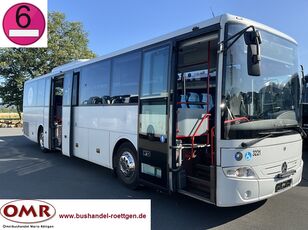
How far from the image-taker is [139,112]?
248 inches

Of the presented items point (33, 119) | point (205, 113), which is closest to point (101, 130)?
point (205, 113)

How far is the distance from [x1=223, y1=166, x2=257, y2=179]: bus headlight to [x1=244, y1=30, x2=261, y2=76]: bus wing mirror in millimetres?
1360

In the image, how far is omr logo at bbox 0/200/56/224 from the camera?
4.02 metres

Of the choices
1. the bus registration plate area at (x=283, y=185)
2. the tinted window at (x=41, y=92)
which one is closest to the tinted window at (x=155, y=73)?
the bus registration plate area at (x=283, y=185)

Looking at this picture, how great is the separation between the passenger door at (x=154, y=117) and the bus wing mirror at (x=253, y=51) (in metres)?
1.55

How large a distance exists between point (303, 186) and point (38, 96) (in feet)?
32.4

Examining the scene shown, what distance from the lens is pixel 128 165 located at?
6.75 m

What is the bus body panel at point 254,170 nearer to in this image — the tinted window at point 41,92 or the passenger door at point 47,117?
the passenger door at point 47,117

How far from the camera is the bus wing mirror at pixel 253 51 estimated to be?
436 centimetres

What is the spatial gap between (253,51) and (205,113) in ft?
6.12

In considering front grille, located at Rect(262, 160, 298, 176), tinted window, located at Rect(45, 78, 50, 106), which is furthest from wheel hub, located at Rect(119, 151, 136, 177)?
tinted window, located at Rect(45, 78, 50, 106)

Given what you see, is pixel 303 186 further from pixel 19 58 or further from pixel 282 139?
pixel 19 58

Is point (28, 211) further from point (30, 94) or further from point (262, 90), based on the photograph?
point (30, 94)

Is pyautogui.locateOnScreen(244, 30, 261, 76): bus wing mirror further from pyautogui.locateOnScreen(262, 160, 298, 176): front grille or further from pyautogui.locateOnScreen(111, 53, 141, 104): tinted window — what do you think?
pyautogui.locateOnScreen(111, 53, 141, 104): tinted window
